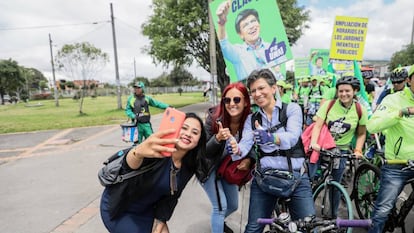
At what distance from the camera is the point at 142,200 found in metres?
1.70

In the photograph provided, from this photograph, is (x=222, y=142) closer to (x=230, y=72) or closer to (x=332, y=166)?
(x=332, y=166)

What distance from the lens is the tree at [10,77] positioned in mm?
42688

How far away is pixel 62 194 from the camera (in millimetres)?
4531

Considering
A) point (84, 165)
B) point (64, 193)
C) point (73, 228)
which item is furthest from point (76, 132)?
point (73, 228)

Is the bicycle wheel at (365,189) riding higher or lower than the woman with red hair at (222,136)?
lower

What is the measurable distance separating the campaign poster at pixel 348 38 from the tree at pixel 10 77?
50.4 meters

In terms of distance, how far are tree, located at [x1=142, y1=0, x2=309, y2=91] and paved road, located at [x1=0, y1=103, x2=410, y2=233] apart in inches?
473

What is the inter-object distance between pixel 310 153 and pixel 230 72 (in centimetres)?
215

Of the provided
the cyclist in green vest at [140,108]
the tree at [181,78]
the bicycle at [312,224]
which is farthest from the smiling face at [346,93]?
the tree at [181,78]

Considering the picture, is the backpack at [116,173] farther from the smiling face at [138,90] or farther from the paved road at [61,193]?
the smiling face at [138,90]

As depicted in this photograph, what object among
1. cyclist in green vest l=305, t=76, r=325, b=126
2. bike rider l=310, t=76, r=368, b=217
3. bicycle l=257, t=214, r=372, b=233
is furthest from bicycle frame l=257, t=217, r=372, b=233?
cyclist in green vest l=305, t=76, r=325, b=126

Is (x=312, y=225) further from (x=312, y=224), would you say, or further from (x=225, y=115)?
(x=225, y=115)

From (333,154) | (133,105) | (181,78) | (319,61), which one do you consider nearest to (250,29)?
(333,154)

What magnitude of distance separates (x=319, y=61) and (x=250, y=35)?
34.4 ft
